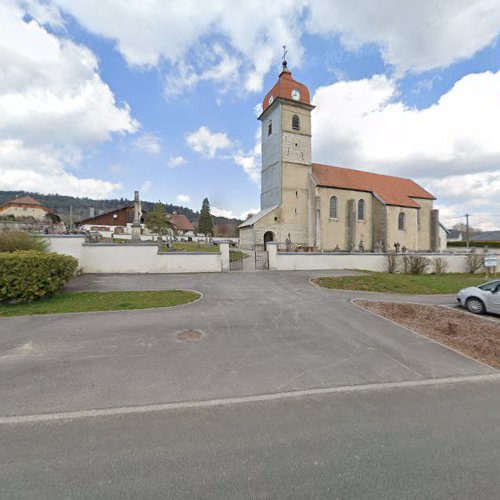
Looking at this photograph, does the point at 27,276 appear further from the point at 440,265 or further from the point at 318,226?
the point at 318,226

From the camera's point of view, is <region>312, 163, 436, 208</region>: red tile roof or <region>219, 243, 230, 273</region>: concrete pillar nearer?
<region>219, 243, 230, 273</region>: concrete pillar

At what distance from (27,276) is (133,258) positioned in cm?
694

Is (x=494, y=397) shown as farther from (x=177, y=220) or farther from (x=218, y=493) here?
(x=177, y=220)

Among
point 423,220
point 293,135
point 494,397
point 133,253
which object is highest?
point 293,135

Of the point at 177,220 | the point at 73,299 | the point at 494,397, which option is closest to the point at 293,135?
the point at 73,299

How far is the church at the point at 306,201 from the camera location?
99.0ft

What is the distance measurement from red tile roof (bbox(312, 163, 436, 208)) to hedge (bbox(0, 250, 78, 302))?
28.6 m

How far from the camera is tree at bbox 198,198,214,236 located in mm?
62938

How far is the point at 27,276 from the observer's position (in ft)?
25.8

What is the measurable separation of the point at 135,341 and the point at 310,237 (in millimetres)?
27773

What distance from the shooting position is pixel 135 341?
17.4ft

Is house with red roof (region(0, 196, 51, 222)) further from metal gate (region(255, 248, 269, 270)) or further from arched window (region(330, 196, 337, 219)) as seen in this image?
arched window (region(330, 196, 337, 219))

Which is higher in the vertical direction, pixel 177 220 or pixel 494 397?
pixel 177 220

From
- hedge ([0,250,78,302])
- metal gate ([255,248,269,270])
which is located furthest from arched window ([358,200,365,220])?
hedge ([0,250,78,302])
